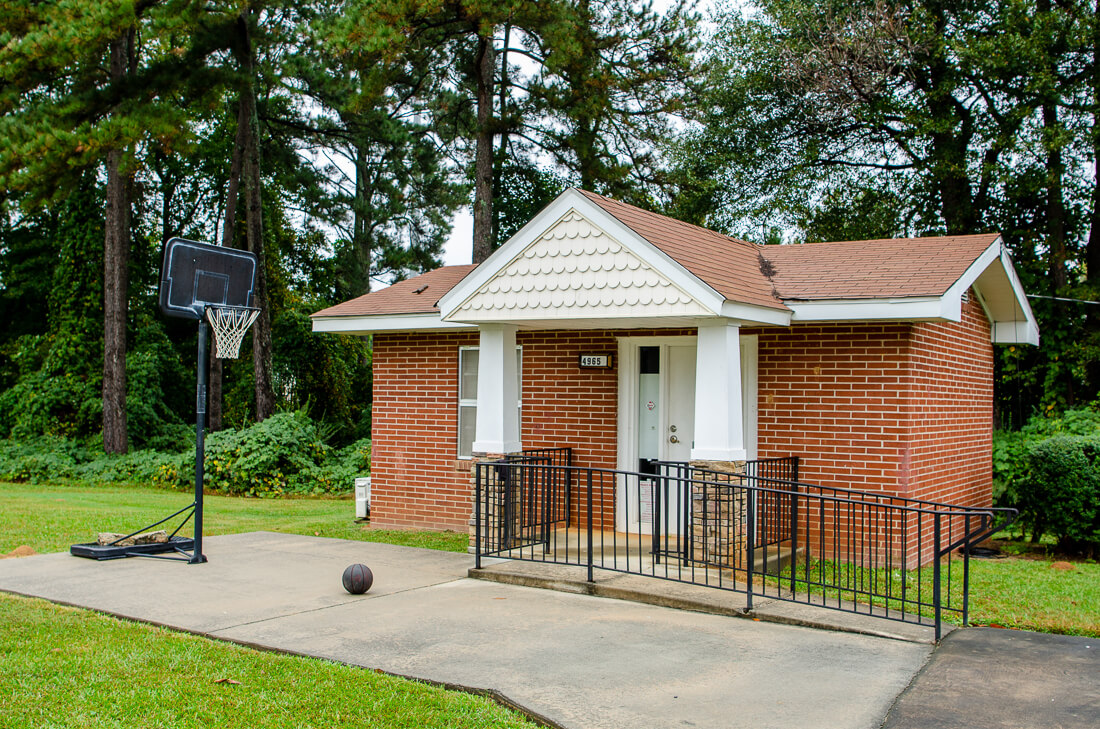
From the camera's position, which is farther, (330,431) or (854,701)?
(330,431)

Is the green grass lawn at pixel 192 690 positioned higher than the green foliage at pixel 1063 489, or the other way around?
the green foliage at pixel 1063 489

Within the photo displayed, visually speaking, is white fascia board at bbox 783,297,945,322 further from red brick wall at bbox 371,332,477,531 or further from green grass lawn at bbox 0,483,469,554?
green grass lawn at bbox 0,483,469,554

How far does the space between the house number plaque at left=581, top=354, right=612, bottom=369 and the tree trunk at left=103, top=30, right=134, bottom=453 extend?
14682mm

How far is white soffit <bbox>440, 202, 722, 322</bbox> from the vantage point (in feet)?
29.1

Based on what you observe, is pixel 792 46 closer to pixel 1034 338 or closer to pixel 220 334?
pixel 1034 338

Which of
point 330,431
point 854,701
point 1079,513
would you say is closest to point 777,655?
point 854,701

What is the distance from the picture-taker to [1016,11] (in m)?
17.7

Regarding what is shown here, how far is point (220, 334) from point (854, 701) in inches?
295

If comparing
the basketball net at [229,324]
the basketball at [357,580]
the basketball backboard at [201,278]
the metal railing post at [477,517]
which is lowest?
the basketball at [357,580]

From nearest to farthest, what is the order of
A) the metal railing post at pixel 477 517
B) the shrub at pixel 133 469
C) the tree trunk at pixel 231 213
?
the metal railing post at pixel 477 517
the shrub at pixel 133 469
the tree trunk at pixel 231 213

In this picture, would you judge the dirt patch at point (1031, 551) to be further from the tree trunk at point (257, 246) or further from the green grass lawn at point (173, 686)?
the tree trunk at point (257, 246)

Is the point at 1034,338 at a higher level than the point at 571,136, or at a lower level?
lower

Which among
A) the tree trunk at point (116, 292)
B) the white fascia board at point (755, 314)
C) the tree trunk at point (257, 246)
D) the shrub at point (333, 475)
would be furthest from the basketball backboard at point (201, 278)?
the tree trunk at point (116, 292)

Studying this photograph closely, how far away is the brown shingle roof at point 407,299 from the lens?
12.5 m
